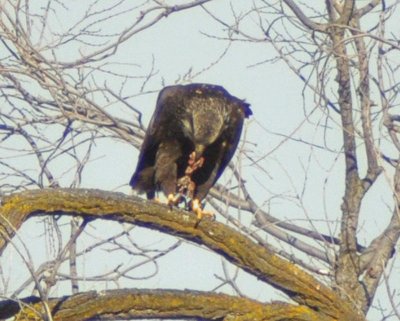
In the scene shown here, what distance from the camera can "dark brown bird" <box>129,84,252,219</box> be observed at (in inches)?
272

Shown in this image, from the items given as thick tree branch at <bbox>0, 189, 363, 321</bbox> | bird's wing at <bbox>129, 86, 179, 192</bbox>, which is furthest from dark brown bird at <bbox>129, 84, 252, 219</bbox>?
thick tree branch at <bbox>0, 189, 363, 321</bbox>

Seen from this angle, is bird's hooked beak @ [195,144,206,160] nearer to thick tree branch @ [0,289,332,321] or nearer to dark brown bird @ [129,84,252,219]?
dark brown bird @ [129,84,252,219]

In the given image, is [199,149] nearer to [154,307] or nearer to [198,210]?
[198,210]

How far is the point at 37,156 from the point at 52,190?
3.25m

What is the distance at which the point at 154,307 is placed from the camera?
452cm

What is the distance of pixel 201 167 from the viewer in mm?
7023

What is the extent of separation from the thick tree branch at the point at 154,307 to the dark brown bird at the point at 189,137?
215cm

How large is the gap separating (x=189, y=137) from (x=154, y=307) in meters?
2.50

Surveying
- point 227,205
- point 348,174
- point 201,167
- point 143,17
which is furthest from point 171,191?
point 348,174

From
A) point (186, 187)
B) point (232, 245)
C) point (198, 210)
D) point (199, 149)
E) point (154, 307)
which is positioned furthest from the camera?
point (199, 149)

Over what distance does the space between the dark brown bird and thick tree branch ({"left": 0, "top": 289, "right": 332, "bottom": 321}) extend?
2145 mm

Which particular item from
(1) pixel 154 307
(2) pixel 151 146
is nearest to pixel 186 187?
(2) pixel 151 146

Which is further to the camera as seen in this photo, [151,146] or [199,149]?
[151,146]

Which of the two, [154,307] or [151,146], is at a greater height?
[151,146]
